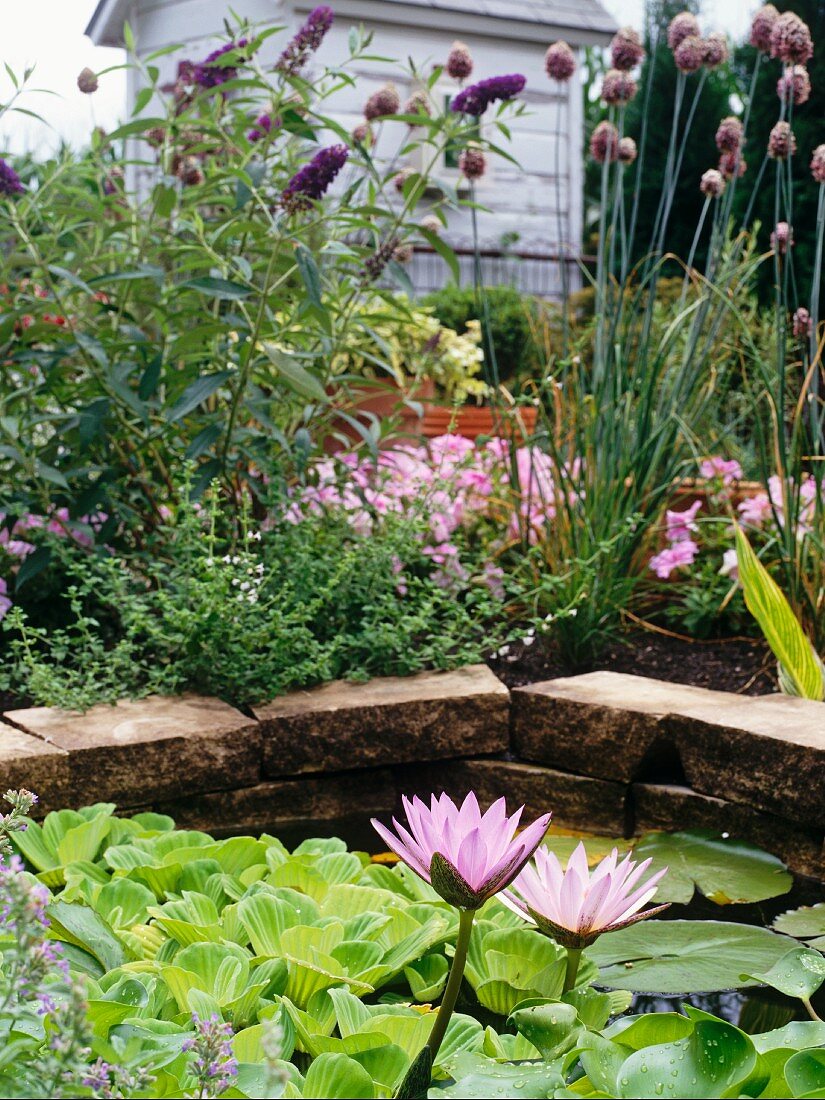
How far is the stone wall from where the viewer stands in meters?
1.96

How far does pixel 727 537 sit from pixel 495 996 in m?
2.01

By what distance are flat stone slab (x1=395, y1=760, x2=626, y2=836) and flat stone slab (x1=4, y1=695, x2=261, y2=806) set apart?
15.3 inches

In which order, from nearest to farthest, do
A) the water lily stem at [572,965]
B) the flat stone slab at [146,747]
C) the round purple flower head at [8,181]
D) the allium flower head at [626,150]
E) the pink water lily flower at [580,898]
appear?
the pink water lily flower at [580,898] → the water lily stem at [572,965] → the flat stone slab at [146,747] → the round purple flower head at [8,181] → the allium flower head at [626,150]

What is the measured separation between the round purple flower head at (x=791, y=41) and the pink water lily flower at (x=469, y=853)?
7.34 feet

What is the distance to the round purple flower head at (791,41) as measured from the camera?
2523mm

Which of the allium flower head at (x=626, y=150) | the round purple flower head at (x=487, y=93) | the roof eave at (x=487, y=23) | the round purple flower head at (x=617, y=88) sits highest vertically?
the roof eave at (x=487, y=23)

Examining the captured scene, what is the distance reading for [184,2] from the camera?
8.49 metres

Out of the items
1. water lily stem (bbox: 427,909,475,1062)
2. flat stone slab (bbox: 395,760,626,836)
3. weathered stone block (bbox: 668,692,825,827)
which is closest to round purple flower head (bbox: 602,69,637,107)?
weathered stone block (bbox: 668,692,825,827)

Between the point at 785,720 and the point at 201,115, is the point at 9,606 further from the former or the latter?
the point at 785,720

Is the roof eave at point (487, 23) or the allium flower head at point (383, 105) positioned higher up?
the roof eave at point (487, 23)

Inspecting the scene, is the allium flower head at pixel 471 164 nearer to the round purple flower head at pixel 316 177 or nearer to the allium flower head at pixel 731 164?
the allium flower head at pixel 731 164

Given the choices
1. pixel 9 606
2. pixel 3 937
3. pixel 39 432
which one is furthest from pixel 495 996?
pixel 39 432

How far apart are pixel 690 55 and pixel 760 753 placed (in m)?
1.80

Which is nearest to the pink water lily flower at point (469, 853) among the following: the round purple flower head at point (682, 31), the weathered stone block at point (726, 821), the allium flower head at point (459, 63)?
the weathered stone block at point (726, 821)
